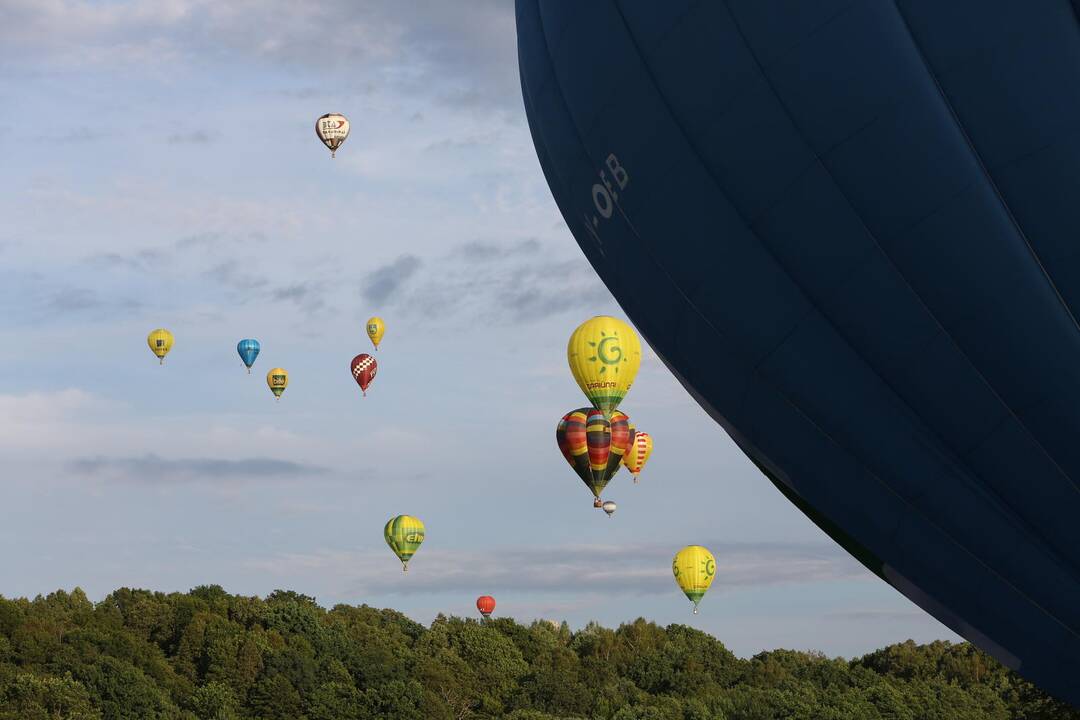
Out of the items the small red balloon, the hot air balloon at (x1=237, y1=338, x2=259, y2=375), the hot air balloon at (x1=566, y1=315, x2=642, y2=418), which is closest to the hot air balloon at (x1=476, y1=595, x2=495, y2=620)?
the small red balloon

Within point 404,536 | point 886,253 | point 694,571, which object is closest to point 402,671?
point 404,536

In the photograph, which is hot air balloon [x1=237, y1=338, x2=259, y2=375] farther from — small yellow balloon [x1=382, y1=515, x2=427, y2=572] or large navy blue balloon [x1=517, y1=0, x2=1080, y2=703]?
large navy blue balloon [x1=517, y1=0, x2=1080, y2=703]

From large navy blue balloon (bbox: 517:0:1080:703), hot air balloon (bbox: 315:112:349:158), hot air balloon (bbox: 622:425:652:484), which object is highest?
hot air balloon (bbox: 315:112:349:158)

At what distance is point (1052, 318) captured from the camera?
15.3 metres

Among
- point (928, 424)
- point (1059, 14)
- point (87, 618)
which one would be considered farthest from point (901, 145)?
point (87, 618)

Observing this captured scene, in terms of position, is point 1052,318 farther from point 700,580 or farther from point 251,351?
point 251,351

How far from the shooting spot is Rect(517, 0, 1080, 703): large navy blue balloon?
15.1 meters

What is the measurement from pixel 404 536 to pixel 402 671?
12.2m

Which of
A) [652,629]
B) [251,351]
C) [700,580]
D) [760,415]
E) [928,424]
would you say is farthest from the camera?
[652,629]

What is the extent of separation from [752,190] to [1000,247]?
107 inches

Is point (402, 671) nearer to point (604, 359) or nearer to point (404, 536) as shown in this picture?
point (404, 536)

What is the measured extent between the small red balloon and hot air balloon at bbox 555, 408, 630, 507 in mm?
48671

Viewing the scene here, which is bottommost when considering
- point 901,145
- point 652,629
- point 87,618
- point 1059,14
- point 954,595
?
point 954,595

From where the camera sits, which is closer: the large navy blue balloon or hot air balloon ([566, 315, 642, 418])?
the large navy blue balloon
